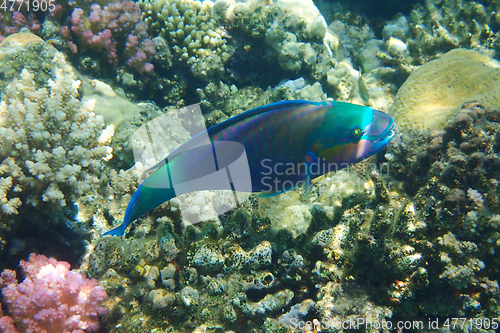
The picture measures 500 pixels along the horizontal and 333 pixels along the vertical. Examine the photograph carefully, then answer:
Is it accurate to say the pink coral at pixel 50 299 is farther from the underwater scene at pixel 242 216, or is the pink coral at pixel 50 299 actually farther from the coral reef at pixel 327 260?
the coral reef at pixel 327 260

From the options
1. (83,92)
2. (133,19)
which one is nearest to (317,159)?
(83,92)

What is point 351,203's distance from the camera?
2.89m

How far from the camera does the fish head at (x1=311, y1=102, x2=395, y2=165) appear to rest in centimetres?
203

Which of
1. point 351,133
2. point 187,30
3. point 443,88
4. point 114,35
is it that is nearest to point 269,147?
point 351,133

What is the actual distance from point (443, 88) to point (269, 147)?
465 centimetres

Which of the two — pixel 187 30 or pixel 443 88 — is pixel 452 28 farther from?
pixel 187 30

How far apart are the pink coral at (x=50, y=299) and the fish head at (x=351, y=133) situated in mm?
2489

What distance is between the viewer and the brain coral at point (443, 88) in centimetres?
437

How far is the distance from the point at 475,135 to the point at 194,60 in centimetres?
422

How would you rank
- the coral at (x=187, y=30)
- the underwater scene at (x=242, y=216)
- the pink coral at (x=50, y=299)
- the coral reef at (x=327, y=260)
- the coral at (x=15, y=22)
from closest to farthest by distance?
the underwater scene at (x=242, y=216), the coral reef at (x=327, y=260), the pink coral at (x=50, y=299), the coral at (x=15, y=22), the coral at (x=187, y=30)

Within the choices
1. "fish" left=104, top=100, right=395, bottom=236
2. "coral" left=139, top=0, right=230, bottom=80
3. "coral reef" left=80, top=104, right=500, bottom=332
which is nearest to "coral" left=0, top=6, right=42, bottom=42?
"coral" left=139, top=0, right=230, bottom=80

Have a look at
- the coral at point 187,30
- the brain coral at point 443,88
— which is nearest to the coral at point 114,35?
the coral at point 187,30

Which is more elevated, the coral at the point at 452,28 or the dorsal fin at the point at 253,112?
the coral at the point at 452,28

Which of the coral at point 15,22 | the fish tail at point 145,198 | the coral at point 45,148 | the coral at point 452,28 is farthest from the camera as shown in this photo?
the coral at point 452,28
